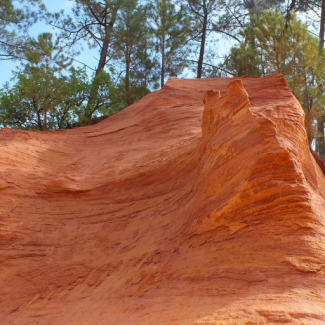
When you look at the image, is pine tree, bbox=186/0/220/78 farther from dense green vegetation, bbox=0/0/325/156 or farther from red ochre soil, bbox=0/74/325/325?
red ochre soil, bbox=0/74/325/325

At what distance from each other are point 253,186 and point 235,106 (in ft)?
5.13

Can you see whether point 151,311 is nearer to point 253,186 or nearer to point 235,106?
point 253,186

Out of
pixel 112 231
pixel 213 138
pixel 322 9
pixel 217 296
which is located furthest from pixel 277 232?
pixel 322 9

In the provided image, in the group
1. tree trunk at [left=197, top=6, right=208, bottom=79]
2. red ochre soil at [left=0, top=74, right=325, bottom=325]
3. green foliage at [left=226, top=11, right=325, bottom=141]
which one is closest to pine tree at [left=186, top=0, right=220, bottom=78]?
tree trunk at [left=197, top=6, right=208, bottom=79]

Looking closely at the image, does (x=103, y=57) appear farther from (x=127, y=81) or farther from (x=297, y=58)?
(x=297, y=58)

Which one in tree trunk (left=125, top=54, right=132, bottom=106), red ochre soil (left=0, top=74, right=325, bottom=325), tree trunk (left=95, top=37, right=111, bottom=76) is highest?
tree trunk (left=95, top=37, right=111, bottom=76)

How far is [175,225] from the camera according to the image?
5887mm

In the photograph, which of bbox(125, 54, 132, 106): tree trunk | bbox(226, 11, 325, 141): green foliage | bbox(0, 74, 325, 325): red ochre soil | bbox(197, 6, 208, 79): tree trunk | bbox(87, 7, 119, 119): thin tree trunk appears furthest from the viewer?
bbox(197, 6, 208, 79): tree trunk

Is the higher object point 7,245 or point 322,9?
point 322,9

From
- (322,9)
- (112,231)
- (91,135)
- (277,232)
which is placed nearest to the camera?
(277,232)

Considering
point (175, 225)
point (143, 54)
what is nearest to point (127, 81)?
point (143, 54)

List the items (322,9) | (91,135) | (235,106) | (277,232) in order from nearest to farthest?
(277,232) < (235,106) < (91,135) < (322,9)

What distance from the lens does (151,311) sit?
14.2 feet

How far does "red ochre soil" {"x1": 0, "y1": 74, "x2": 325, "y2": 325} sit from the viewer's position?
421 cm
